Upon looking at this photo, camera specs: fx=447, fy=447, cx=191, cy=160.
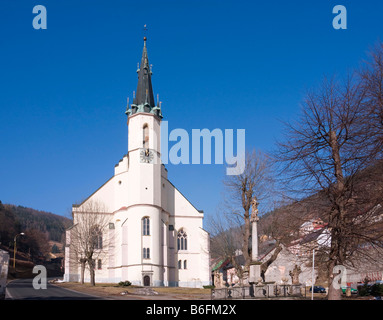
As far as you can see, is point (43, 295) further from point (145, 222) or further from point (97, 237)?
point (145, 222)

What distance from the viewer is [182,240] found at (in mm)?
65000

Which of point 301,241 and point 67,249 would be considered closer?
point 301,241

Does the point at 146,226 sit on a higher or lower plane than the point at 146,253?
higher

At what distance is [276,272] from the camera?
56.5 metres

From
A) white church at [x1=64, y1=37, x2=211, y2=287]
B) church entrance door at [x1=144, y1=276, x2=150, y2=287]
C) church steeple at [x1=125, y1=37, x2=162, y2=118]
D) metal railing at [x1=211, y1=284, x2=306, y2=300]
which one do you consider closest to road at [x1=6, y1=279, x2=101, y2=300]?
metal railing at [x1=211, y1=284, x2=306, y2=300]

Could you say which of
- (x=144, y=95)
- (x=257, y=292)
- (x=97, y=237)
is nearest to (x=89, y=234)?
(x=97, y=237)

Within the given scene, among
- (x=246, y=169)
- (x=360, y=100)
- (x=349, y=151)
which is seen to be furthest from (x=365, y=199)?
(x=246, y=169)

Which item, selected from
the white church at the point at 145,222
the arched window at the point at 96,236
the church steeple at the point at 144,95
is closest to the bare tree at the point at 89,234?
the arched window at the point at 96,236

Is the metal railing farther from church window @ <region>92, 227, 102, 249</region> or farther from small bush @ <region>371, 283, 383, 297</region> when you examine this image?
church window @ <region>92, 227, 102, 249</region>

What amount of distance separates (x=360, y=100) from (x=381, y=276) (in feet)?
109

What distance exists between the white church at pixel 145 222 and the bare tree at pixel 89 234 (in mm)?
193

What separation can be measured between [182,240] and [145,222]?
8.42 metres
